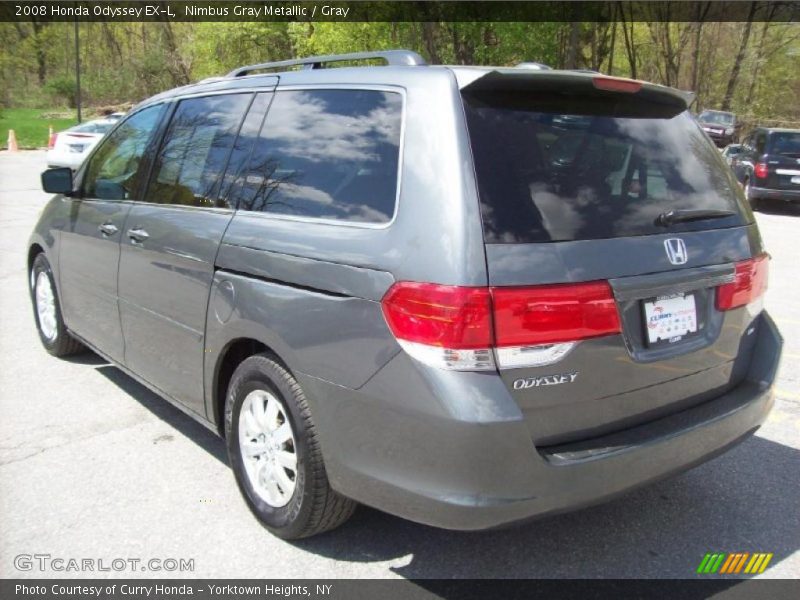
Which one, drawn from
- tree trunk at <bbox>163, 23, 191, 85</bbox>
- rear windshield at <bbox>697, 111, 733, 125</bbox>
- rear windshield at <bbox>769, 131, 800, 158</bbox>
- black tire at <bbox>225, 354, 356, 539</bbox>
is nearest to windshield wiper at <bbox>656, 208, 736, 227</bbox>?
black tire at <bbox>225, 354, 356, 539</bbox>

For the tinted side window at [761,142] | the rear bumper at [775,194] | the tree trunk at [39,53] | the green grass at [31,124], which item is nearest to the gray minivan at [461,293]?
the rear bumper at [775,194]

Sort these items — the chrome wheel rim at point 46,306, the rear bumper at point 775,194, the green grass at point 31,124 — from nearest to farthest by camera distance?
the chrome wheel rim at point 46,306 < the rear bumper at point 775,194 < the green grass at point 31,124

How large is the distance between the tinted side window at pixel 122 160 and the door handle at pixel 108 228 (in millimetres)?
169

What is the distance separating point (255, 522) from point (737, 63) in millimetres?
40823

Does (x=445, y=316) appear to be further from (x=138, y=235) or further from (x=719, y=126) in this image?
(x=719, y=126)

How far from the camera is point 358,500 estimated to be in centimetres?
249

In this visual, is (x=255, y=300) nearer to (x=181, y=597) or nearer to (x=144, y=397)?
(x=181, y=597)

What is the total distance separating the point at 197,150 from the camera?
3482 mm

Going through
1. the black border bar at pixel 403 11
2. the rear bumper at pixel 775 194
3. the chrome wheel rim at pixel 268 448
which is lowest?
the chrome wheel rim at pixel 268 448

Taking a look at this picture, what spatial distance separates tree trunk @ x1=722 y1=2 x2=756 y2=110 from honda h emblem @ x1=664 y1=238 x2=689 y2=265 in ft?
131

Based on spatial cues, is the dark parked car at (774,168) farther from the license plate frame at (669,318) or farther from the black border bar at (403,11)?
the black border bar at (403,11)

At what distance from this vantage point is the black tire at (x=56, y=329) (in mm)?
4996

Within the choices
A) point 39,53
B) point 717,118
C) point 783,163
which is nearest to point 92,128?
point 783,163

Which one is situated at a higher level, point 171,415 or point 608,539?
point 608,539
